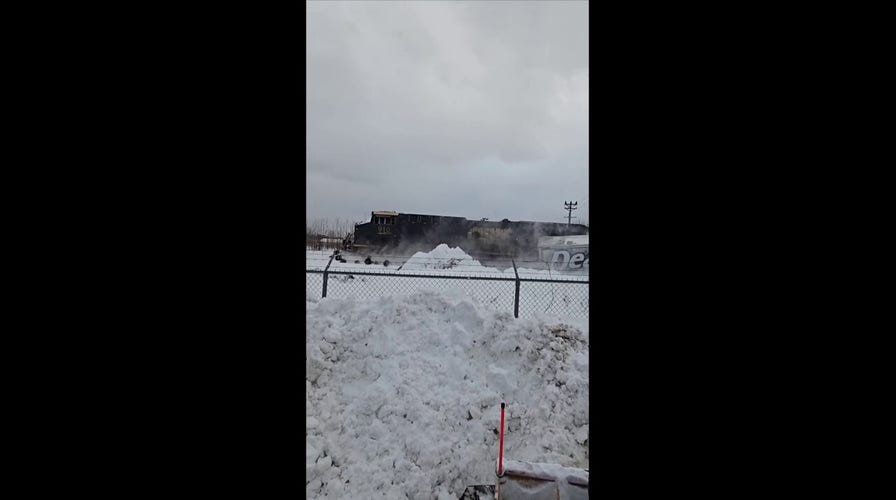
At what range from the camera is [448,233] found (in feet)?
58.5

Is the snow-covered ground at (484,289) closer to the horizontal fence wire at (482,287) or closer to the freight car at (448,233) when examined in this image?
the horizontal fence wire at (482,287)

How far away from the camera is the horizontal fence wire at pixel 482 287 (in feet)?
25.4

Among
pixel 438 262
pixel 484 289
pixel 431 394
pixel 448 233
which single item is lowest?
pixel 431 394

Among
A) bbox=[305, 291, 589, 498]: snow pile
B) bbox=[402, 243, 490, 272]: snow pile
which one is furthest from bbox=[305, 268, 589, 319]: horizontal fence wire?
bbox=[402, 243, 490, 272]: snow pile

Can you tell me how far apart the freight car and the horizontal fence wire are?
665cm

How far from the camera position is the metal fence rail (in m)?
7.71

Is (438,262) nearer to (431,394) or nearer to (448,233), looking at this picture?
(431,394)

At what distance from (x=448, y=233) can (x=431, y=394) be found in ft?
42.1

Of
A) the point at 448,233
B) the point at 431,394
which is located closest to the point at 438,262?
the point at 431,394
